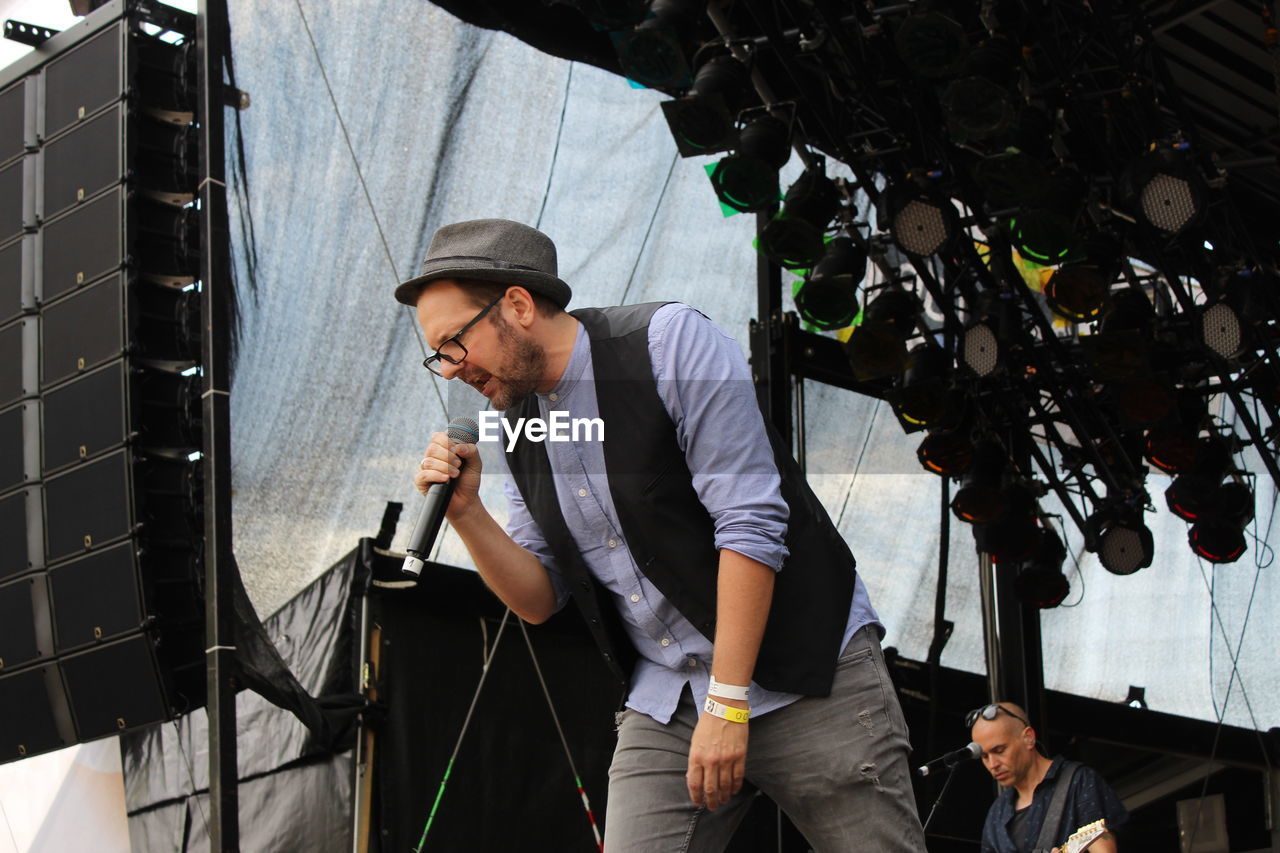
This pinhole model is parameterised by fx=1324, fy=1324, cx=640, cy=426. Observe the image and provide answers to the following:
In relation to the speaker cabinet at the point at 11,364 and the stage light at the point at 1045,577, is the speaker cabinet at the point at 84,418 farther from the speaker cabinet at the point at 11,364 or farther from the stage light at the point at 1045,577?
the stage light at the point at 1045,577

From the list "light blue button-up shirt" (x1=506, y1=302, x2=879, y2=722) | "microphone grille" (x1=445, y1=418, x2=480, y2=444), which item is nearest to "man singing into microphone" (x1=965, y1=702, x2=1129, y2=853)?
"light blue button-up shirt" (x1=506, y1=302, x2=879, y2=722)

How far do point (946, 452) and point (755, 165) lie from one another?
217 centimetres

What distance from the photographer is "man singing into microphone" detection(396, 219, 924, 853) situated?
185 cm

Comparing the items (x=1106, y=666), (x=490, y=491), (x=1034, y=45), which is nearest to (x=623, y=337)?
(x=490, y=491)

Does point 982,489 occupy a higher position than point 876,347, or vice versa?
point 876,347

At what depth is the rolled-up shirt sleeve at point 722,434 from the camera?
1832 millimetres

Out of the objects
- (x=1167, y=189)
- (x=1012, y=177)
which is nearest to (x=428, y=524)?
(x=1012, y=177)

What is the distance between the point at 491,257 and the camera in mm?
1917

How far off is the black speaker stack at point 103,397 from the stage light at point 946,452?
3.93 m

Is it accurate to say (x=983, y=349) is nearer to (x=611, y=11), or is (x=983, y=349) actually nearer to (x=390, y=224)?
Answer: (x=611, y=11)

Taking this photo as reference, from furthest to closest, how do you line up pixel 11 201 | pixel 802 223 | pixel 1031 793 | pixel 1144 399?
pixel 1144 399
pixel 802 223
pixel 1031 793
pixel 11 201

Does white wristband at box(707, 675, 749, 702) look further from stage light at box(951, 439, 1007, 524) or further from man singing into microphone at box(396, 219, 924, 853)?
stage light at box(951, 439, 1007, 524)

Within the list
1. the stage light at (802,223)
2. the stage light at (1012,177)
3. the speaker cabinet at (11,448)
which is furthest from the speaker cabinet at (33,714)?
the stage light at (1012,177)

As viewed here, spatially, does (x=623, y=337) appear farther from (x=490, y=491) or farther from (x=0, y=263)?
(x=490, y=491)
